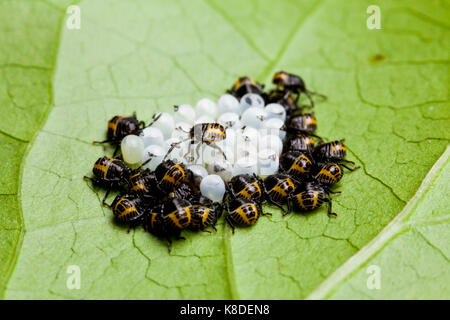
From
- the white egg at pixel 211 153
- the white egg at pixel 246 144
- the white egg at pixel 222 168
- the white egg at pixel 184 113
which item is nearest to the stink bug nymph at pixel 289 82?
the white egg at pixel 246 144

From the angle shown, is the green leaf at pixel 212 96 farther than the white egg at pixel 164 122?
No

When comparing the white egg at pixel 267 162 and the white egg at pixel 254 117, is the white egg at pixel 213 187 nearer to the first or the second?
the white egg at pixel 267 162

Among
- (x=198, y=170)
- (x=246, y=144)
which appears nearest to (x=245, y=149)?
(x=246, y=144)

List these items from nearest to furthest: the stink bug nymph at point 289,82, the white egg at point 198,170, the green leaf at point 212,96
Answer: the green leaf at point 212,96
the white egg at point 198,170
the stink bug nymph at point 289,82

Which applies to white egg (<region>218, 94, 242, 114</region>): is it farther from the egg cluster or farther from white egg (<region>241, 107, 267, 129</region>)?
white egg (<region>241, 107, 267, 129</region>)

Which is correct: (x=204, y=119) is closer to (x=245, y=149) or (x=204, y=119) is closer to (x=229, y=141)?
(x=229, y=141)
